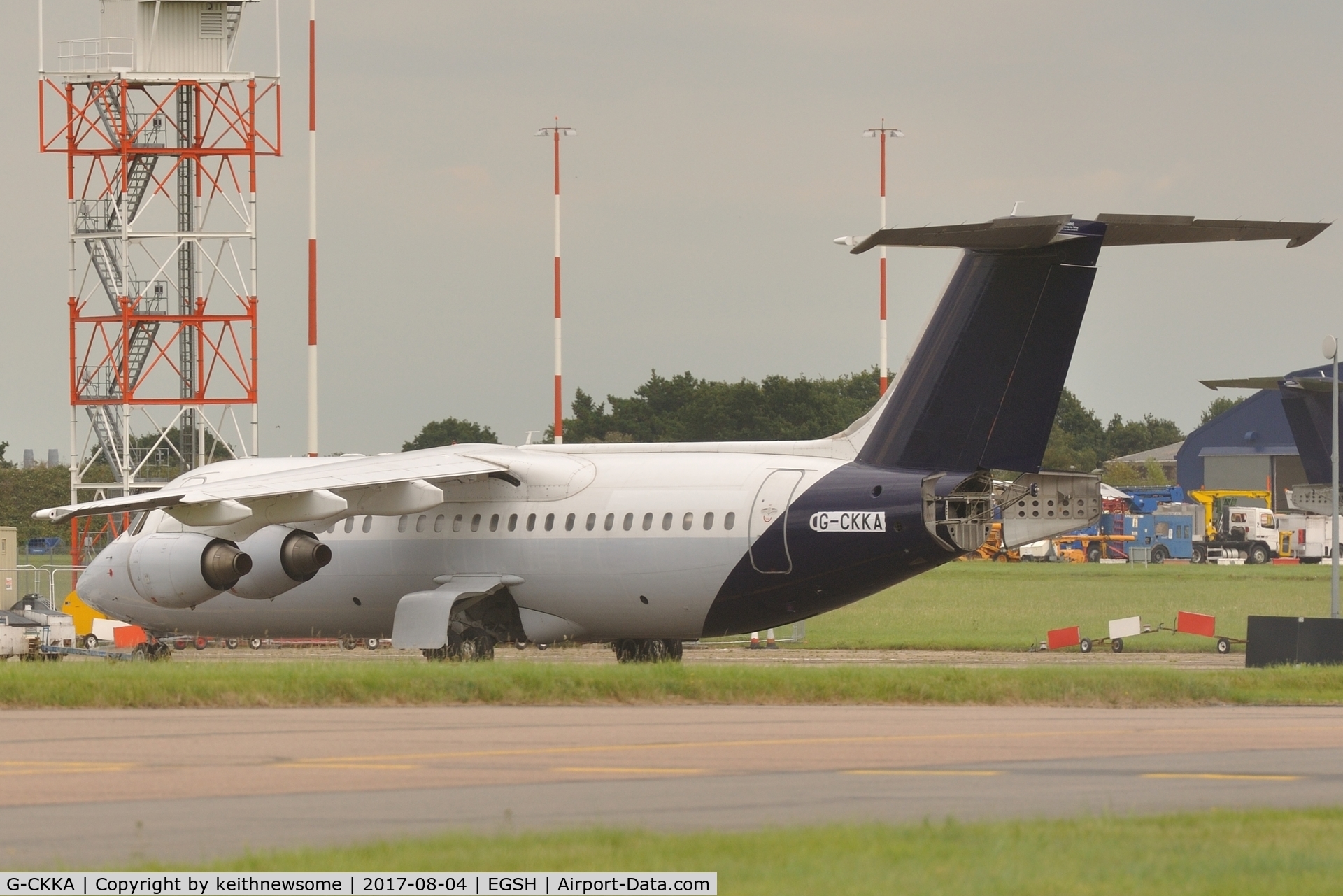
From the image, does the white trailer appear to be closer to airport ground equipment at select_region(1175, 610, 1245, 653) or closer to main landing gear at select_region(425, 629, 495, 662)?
airport ground equipment at select_region(1175, 610, 1245, 653)

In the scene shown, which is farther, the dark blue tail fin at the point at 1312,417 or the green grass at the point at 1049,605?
A: the dark blue tail fin at the point at 1312,417

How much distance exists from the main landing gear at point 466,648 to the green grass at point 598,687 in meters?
7.33

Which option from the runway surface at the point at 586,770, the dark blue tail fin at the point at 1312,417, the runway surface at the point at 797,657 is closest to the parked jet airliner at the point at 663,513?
the runway surface at the point at 797,657

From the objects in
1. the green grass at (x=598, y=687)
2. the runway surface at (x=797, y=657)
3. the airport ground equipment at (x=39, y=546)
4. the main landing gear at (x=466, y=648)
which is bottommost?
the airport ground equipment at (x=39, y=546)

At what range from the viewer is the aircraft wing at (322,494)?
96.9 ft

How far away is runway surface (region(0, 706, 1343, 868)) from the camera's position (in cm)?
1185

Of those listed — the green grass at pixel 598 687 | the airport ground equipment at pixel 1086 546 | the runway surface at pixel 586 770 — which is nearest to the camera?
the runway surface at pixel 586 770

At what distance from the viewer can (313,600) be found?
33.9 meters

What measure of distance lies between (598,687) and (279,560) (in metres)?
11.4

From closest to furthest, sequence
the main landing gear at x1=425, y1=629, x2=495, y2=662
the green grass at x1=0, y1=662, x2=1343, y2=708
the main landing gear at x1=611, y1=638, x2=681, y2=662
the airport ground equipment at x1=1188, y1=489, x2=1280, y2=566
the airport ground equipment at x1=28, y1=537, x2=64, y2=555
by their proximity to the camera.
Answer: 1. the green grass at x1=0, y1=662, x2=1343, y2=708
2. the main landing gear at x1=425, y1=629, x2=495, y2=662
3. the main landing gear at x1=611, y1=638, x2=681, y2=662
4. the airport ground equipment at x1=1188, y1=489, x2=1280, y2=566
5. the airport ground equipment at x1=28, y1=537, x2=64, y2=555

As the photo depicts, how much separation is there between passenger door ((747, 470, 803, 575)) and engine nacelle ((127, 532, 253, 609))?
27.7ft

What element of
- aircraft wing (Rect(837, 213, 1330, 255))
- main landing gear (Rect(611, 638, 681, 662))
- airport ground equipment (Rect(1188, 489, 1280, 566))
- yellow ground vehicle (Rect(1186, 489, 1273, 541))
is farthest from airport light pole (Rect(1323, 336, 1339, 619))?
yellow ground vehicle (Rect(1186, 489, 1273, 541))

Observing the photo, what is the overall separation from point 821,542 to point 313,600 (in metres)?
9.73

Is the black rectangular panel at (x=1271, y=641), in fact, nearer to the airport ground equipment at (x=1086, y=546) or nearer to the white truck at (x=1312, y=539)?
the white truck at (x=1312, y=539)
